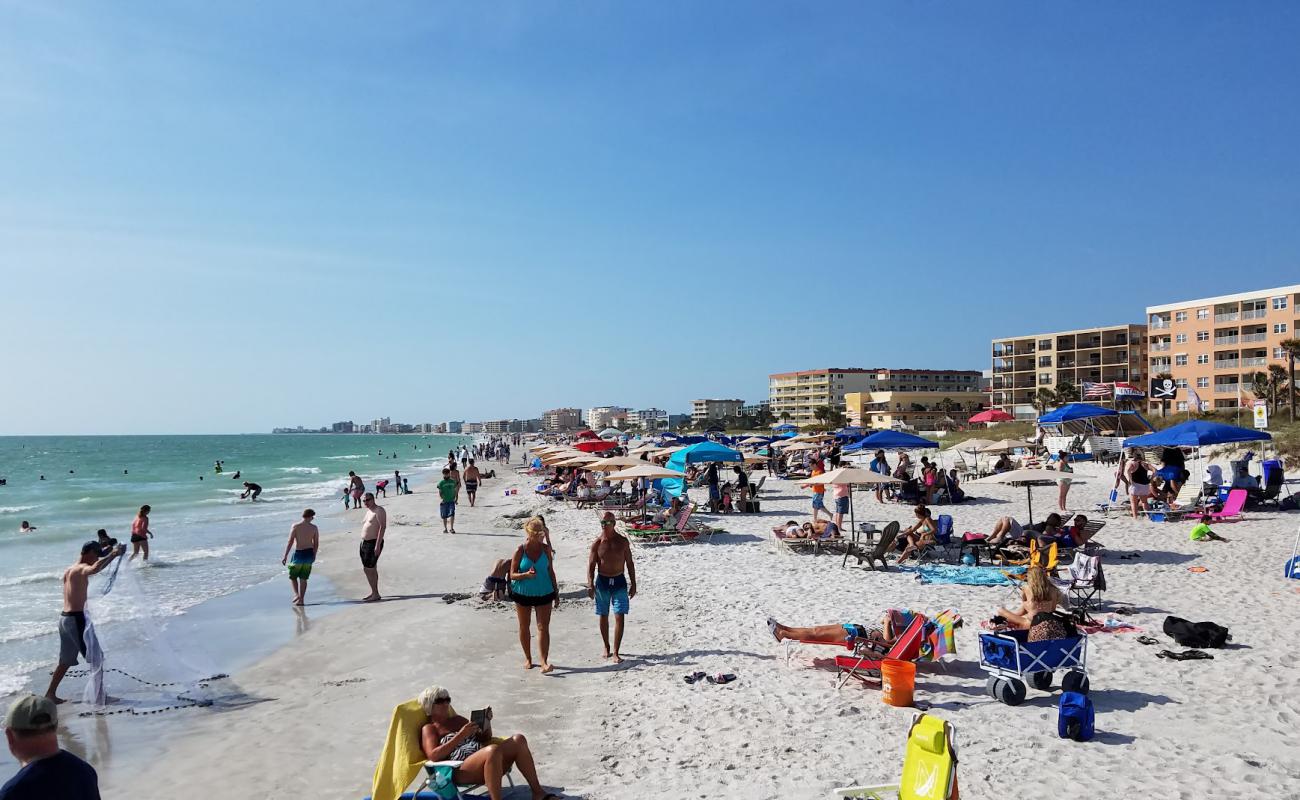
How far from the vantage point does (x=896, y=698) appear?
19.5 feet

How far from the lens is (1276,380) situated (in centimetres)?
4434

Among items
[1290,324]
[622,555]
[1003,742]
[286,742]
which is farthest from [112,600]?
[1290,324]

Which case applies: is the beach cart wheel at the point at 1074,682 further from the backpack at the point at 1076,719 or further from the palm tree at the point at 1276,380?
the palm tree at the point at 1276,380

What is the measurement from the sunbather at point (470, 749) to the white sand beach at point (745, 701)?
1.58 feet

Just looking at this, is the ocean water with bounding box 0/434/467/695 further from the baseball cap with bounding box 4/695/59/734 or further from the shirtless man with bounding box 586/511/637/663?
the baseball cap with bounding box 4/695/59/734

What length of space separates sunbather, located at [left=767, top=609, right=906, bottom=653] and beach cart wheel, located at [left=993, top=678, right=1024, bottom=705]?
97 cm

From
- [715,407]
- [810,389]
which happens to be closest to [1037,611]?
[810,389]

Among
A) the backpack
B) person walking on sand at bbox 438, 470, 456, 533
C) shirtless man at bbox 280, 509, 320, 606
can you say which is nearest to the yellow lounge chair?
the backpack

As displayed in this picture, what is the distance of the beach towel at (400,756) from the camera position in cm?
447

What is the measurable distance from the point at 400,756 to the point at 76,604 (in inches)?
179

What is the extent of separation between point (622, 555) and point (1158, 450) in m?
27.2

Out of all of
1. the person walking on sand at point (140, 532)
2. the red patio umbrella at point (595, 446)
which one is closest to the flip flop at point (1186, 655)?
the person walking on sand at point (140, 532)

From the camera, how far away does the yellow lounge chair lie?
3.82m

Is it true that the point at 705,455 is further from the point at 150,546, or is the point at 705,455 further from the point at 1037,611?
the point at 150,546
